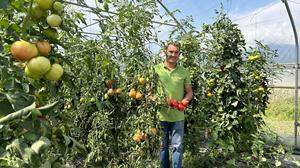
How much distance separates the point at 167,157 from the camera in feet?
13.5

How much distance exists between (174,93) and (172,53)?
0.32m

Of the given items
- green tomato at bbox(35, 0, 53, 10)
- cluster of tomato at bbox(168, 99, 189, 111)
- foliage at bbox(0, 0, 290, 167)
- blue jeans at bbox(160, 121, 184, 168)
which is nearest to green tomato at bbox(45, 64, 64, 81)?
green tomato at bbox(35, 0, 53, 10)

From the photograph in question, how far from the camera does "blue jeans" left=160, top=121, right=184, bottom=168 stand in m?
3.92

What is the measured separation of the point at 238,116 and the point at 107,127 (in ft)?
3.95

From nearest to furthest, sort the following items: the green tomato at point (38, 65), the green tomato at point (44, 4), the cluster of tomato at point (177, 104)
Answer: the green tomato at point (38, 65)
the green tomato at point (44, 4)
the cluster of tomato at point (177, 104)

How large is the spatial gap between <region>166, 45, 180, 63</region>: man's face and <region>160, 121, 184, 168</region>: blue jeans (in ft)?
1.69

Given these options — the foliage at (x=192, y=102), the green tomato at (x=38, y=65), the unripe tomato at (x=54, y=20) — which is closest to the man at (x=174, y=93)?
the foliage at (x=192, y=102)

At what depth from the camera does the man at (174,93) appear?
12.8ft

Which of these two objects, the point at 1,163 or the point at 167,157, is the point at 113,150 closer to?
the point at 167,157

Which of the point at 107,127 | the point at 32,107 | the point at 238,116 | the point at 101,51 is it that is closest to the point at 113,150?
the point at 107,127

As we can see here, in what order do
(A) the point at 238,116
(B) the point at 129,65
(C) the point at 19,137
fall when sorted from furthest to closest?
(A) the point at 238,116 < (B) the point at 129,65 < (C) the point at 19,137

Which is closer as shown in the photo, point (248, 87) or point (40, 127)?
point (40, 127)

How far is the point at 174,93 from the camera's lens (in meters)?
3.93

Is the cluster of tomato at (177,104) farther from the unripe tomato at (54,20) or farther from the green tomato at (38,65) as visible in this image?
the green tomato at (38,65)
